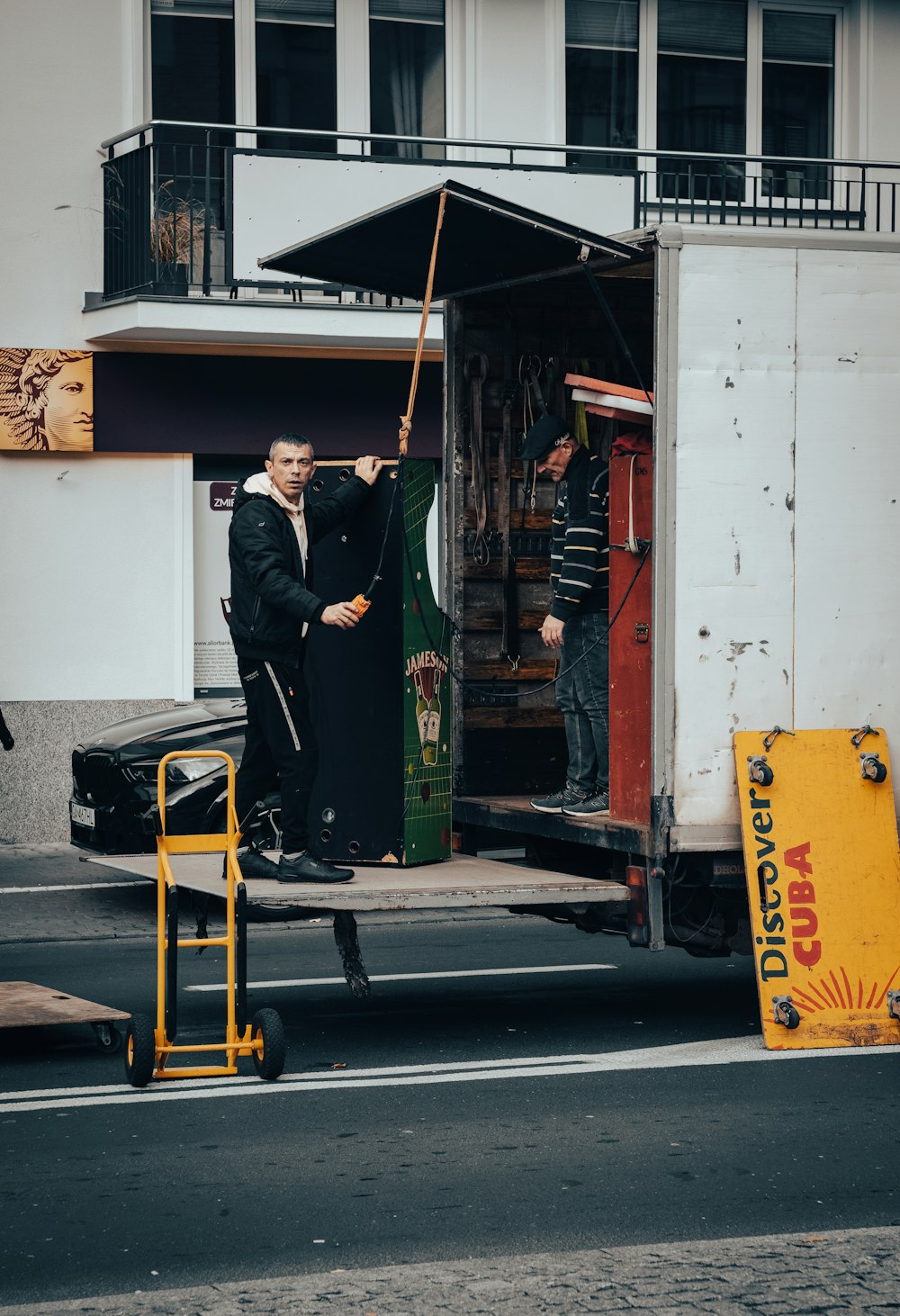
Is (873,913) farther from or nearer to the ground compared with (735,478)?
nearer to the ground

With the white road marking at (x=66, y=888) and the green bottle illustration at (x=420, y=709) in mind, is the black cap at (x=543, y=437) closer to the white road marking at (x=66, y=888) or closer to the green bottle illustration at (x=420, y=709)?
the green bottle illustration at (x=420, y=709)

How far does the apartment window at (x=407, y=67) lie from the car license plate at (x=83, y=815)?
26.5ft

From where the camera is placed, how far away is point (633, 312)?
9.46 m

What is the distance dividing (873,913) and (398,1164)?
2472mm

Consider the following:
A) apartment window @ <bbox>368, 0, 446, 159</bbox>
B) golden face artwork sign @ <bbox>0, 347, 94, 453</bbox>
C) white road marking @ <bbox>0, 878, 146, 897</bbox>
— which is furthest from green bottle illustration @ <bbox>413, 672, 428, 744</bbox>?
apartment window @ <bbox>368, 0, 446, 159</bbox>

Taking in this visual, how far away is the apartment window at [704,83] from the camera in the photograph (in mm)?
18234

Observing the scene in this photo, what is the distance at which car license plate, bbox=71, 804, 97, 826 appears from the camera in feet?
39.0

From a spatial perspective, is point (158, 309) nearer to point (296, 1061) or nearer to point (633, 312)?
point (633, 312)

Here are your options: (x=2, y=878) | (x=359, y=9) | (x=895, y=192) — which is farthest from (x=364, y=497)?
(x=895, y=192)

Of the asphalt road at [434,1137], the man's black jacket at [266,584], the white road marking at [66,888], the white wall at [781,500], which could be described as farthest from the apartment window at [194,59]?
the white wall at [781,500]

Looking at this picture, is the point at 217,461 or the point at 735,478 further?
the point at 217,461

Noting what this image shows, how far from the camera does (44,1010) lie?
779 centimetres

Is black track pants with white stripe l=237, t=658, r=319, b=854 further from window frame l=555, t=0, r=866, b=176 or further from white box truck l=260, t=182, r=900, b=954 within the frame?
window frame l=555, t=0, r=866, b=176

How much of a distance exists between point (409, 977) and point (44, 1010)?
2394 mm
